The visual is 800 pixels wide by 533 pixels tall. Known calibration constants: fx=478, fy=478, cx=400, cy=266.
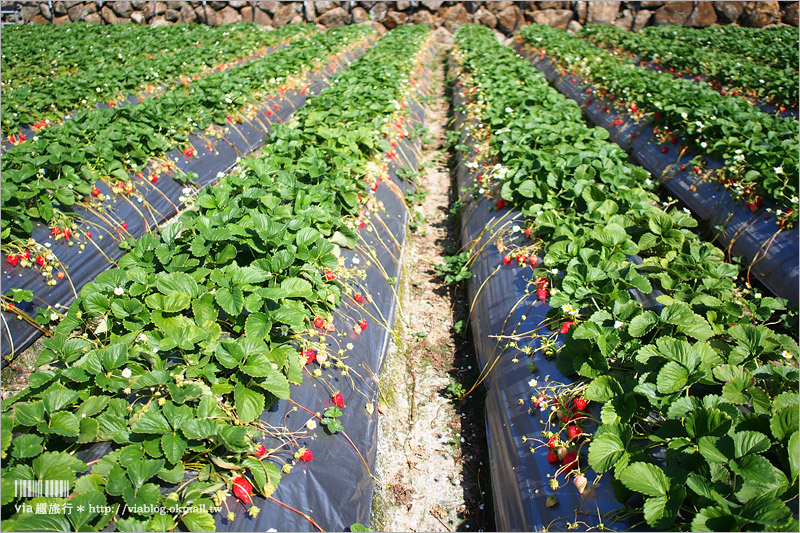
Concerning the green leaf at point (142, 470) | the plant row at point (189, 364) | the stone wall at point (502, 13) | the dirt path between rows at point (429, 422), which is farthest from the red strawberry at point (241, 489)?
the stone wall at point (502, 13)

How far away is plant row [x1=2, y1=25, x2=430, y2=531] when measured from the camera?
73.2 inches

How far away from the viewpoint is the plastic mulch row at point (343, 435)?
211cm

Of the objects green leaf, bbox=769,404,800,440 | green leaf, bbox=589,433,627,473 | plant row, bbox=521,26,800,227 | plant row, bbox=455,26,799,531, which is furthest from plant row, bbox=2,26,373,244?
plant row, bbox=521,26,800,227

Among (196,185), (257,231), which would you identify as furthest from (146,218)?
(257,231)

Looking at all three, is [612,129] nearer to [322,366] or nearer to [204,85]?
[204,85]

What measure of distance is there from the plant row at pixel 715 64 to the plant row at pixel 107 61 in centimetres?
1088

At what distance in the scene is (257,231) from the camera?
2.98 m

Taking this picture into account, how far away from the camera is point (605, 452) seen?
200 centimetres

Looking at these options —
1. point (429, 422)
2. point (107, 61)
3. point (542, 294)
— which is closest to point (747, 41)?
point (542, 294)

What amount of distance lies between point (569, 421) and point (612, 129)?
22.6 ft

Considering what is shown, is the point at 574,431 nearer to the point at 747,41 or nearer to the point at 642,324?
the point at 642,324

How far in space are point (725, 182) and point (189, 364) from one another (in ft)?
18.7

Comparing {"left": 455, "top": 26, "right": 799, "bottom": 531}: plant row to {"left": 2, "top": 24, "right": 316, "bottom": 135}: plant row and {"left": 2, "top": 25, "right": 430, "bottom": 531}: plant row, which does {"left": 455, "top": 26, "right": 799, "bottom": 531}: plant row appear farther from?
{"left": 2, "top": 24, "right": 316, "bottom": 135}: plant row

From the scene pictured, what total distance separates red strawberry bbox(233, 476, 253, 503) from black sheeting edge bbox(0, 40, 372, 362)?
2.66 metres
